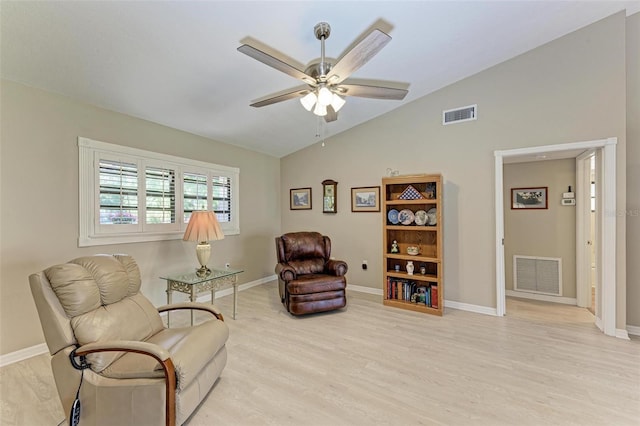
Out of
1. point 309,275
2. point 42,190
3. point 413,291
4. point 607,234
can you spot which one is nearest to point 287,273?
point 309,275

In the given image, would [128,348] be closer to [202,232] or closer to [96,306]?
[96,306]

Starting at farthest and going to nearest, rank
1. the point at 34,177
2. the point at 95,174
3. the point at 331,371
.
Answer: the point at 95,174
the point at 34,177
the point at 331,371

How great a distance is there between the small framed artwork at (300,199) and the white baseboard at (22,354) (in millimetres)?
3927

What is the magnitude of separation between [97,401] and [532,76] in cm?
518

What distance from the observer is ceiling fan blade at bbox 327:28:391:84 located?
174cm

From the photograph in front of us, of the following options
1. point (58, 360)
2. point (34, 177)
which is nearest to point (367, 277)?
point (58, 360)

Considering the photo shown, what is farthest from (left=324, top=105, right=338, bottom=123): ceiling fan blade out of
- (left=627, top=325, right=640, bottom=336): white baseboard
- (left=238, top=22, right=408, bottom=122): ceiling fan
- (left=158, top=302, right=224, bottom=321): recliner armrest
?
(left=627, top=325, right=640, bottom=336): white baseboard

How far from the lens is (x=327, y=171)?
5.21 meters

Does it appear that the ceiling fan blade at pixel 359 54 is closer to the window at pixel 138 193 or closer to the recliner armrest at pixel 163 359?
the recliner armrest at pixel 163 359

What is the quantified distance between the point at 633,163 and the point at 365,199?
10.4 feet

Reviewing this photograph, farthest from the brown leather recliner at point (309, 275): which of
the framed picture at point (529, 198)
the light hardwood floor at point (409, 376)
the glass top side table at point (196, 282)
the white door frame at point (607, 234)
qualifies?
the framed picture at point (529, 198)

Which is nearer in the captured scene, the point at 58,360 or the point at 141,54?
the point at 58,360

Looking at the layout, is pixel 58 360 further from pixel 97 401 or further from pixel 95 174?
pixel 95 174

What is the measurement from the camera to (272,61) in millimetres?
1959
